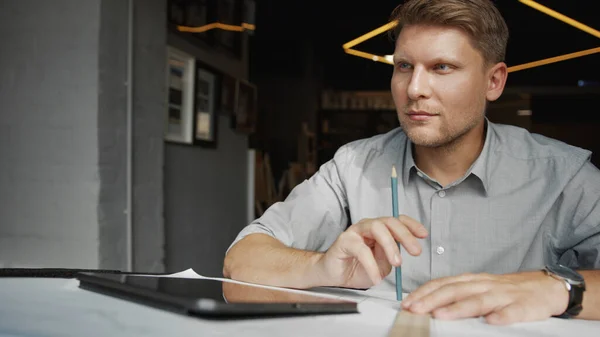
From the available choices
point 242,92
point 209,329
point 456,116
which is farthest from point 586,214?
point 242,92

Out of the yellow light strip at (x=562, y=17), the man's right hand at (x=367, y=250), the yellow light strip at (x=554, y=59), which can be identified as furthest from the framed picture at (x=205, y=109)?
the man's right hand at (x=367, y=250)

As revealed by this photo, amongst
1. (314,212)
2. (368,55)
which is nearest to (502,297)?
(314,212)

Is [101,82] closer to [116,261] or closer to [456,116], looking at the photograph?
[116,261]

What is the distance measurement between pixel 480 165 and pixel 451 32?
0.33 metres

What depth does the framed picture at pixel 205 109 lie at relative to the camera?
137 inches

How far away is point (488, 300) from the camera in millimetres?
→ 805

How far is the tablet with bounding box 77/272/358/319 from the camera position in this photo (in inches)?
28.0

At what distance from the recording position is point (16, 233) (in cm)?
252

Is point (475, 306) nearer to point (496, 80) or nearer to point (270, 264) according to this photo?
point (270, 264)

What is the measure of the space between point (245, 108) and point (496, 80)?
104 inches

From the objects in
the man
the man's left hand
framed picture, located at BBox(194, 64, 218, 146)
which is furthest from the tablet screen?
framed picture, located at BBox(194, 64, 218, 146)

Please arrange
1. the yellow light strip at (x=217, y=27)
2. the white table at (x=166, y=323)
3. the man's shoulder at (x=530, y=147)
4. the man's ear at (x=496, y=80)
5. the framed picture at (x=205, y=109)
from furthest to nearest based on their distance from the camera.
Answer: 1. the framed picture at (x=205, y=109)
2. the yellow light strip at (x=217, y=27)
3. the man's ear at (x=496, y=80)
4. the man's shoulder at (x=530, y=147)
5. the white table at (x=166, y=323)

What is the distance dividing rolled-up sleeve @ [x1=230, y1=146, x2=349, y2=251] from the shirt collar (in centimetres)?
17

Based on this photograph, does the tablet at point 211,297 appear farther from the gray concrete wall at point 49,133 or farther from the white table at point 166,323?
the gray concrete wall at point 49,133
